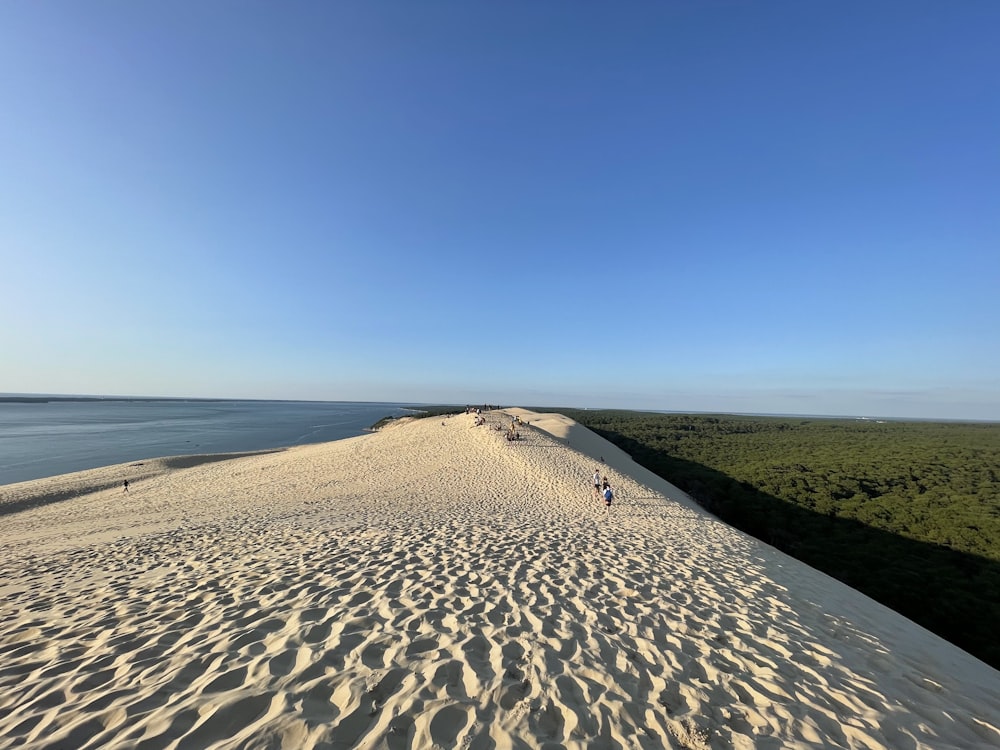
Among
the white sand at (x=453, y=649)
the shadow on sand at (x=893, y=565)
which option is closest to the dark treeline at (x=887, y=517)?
the shadow on sand at (x=893, y=565)

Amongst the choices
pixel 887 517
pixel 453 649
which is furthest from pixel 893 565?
pixel 453 649

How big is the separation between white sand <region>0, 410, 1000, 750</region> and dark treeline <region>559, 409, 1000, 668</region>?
575 cm

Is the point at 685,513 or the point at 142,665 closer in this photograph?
the point at 142,665

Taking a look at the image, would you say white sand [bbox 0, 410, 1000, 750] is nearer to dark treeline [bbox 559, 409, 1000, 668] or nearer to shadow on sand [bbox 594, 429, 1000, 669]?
shadow on sand [bbox 594, 429, 1000, 669]

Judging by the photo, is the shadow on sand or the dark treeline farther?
the dark treeline

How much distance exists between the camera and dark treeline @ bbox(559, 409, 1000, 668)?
1184 centimetres

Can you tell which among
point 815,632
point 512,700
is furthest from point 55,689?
point 815,632

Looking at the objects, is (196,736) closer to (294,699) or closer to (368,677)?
(294,699)

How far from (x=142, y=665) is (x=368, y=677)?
213 cm

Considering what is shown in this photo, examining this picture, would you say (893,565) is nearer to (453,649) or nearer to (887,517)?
(887,517)

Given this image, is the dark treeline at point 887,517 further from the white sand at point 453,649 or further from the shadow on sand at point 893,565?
the white sand at point 453,649

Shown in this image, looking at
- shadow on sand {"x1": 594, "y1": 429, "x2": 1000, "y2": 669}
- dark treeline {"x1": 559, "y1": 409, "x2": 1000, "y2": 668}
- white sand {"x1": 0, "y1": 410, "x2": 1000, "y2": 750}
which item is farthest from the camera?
dark treeline {"x1": 559, "y1": 409, "x2": 1000, "y2": 668}

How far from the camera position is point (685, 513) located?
A: 49.4 ft

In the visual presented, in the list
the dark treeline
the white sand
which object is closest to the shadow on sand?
the dark treeline
